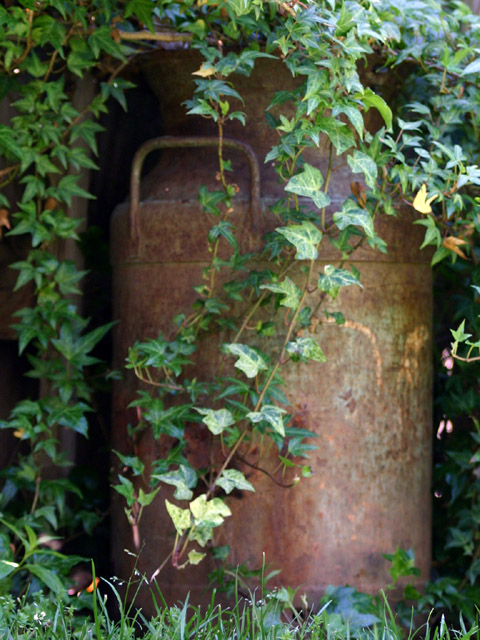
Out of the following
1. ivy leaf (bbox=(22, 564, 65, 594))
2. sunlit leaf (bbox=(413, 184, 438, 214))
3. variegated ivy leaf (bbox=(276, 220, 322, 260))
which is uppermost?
sunlit leaf (bbox=(413, 184, 438, 214))

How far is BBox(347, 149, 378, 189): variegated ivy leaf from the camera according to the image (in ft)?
5.42

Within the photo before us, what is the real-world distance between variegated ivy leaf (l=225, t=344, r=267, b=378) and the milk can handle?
1.21 ft

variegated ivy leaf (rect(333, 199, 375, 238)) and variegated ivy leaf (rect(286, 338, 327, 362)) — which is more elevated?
variegated ivy leaf (rect(333, 199, 375, 238))

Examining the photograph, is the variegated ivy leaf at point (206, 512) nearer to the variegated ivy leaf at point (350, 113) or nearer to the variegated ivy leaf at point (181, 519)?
the variegated ivy leaf at point (181, 519)

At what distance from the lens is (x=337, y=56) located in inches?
63.6

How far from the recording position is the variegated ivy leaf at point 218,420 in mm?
1739

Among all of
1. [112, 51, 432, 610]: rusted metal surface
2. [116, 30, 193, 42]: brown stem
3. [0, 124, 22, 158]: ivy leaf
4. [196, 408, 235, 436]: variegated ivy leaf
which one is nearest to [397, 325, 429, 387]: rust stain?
[112, 51, 432, 610]: rusted metal surface

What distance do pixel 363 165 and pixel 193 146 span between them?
57 cm

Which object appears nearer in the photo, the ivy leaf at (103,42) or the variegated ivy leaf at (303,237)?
the variegated ivy leaf at (303,237)

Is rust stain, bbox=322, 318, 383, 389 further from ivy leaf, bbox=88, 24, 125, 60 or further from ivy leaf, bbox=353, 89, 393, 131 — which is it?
ivy leaf, bbox=88, 24, 125, 60

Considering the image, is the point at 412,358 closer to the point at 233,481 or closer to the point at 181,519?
the point at 233,481

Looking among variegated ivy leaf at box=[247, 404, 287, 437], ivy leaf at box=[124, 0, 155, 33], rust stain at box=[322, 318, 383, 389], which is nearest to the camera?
variegated ivy leaf at box=[247, 404, 287, 437]

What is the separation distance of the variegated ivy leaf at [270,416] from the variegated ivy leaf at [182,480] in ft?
0.63

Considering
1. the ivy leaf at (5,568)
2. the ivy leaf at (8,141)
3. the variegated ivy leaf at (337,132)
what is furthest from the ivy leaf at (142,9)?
the ivy leaf at (5,568)
